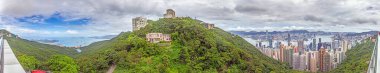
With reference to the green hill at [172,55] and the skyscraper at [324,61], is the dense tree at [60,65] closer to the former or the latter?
the green hill at [172,55]

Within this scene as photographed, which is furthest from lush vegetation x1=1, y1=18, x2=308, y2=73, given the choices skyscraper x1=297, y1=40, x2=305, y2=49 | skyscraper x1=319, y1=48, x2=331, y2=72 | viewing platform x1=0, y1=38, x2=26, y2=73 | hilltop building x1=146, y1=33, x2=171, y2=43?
skyscraper x1=297, y1=40, x2=305, y2=49

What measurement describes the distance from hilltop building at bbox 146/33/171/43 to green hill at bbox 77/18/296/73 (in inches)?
12.2

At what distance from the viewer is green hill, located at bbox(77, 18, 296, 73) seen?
46.6 ft

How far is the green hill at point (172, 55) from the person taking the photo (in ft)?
46.6

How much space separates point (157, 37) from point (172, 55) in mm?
2168

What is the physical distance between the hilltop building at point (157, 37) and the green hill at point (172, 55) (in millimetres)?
309

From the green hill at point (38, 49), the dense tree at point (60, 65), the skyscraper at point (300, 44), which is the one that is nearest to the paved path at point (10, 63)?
the dense tree at point (60, 65)

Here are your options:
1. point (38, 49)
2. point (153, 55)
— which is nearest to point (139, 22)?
point (153, 55)

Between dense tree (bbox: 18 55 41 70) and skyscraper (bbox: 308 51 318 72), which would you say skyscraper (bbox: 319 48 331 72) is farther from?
dense tree (bbox: 18 55 41 70)

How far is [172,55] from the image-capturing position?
1653 centimetres

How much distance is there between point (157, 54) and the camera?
1608 centimetres

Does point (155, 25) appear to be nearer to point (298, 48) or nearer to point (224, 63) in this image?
point (224, 63)

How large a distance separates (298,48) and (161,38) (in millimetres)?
17214

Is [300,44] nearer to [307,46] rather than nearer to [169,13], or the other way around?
[307,46]
